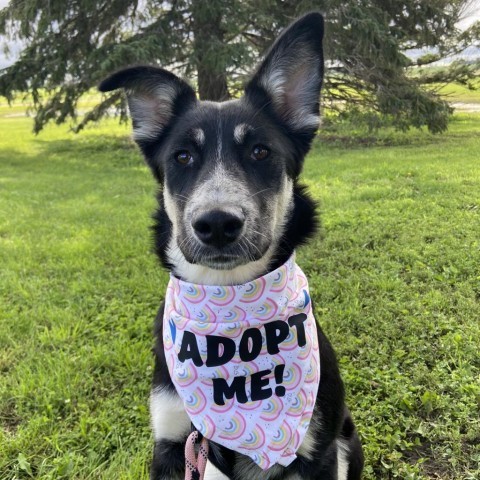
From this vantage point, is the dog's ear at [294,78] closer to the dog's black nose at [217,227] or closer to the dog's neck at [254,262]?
the dog's neck at [254,262]

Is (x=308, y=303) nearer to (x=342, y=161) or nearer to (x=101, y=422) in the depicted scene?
(x=101, y=422)

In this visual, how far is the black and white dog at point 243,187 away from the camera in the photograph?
2240 mm

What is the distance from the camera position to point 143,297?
4621 mm

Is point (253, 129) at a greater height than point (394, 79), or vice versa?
point (253, 129)

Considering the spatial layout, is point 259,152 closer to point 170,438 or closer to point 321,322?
point 170,438

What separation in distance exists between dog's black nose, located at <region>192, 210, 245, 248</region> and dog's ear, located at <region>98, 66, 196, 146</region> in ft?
3.61

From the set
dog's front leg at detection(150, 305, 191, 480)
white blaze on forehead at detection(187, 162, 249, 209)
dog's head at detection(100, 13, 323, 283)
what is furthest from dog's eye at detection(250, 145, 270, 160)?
dog's front leg at detection(150, 305, 191, 480)

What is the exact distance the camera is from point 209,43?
39.5 feet

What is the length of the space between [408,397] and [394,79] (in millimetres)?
13421

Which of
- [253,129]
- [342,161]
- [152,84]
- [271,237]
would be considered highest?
A: [152,84]

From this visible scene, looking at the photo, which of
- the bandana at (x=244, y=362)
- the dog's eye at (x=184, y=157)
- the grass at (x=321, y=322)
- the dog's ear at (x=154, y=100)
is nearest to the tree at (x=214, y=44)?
the grass at (x=321, y=322)

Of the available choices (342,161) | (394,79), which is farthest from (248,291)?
(394,79)

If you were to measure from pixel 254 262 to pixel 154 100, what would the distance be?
1208 mm

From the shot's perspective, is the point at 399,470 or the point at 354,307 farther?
the point at 354,307
